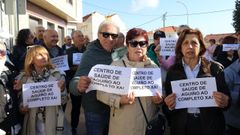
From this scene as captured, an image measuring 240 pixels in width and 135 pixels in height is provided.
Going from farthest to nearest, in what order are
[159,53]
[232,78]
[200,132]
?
[159,53], [232,78], [200,132]

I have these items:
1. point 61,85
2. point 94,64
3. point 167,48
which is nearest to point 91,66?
point 94,64

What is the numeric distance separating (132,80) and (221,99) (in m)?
0.82

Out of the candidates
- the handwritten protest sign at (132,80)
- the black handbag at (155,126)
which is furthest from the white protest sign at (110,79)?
the black handbag at (155,126)

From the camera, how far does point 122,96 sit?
11.2ft

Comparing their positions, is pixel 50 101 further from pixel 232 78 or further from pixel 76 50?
pixel 76 50

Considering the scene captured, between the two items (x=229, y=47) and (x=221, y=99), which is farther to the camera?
(x=229, y=47)

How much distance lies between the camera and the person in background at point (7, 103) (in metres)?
3.73

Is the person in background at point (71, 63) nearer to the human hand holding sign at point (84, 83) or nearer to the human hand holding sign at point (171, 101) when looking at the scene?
the human hand holding sign at point (84, 83)

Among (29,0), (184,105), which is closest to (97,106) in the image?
(184,105)

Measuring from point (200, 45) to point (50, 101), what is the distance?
1680 mm

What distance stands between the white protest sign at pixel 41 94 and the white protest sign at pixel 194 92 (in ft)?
4.26

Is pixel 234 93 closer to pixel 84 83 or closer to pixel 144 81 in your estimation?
pixel 144 81

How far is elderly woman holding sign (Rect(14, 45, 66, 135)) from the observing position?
3.98 m

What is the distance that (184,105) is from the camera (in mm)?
3463
